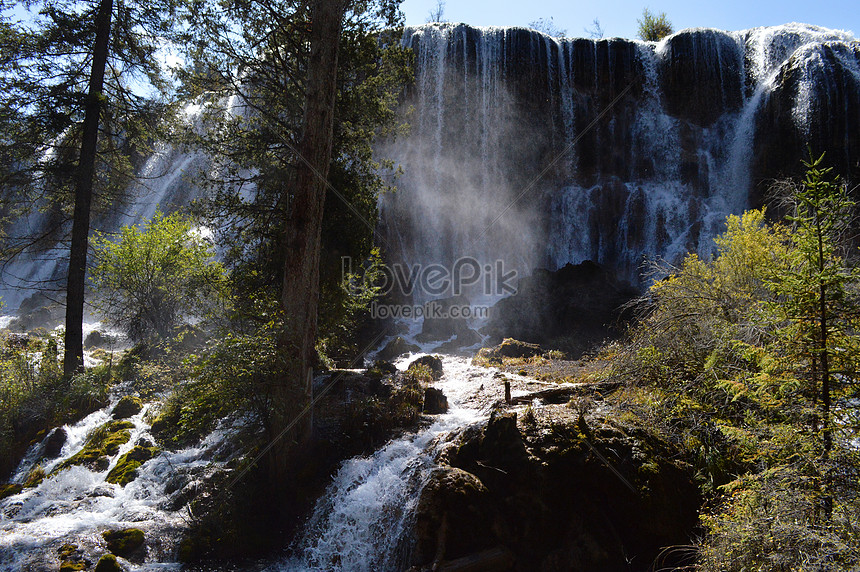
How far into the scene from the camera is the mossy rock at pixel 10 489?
8.14 metres

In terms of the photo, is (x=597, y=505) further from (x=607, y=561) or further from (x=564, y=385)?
(x=564, y=385)

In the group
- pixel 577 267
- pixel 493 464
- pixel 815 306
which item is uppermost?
pixel 577 267

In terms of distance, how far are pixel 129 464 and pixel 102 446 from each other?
1174 millimetres

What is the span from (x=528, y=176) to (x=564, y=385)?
767 inches

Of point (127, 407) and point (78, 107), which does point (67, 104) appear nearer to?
point (78, 107)

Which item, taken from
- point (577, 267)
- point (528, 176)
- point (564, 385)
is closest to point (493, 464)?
point (564, 385)

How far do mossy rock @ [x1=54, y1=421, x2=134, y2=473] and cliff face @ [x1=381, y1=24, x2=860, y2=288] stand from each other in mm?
16461

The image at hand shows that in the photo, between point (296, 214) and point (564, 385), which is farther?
point (564, 385)

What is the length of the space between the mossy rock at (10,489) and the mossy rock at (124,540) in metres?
2.94

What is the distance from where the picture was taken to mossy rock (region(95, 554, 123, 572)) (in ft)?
19.9

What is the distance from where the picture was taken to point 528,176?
26.6 m

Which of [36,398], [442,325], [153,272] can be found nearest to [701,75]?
[442,325]

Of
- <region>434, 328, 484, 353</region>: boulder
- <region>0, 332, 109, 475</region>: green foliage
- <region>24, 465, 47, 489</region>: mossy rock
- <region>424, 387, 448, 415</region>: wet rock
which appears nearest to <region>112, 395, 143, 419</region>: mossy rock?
<region>0, 332, 109, 475</region>: green foliage

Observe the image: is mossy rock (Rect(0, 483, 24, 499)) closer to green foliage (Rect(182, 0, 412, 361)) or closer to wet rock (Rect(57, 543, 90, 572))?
wet rock (Rect(57, 543, 90, 572))
